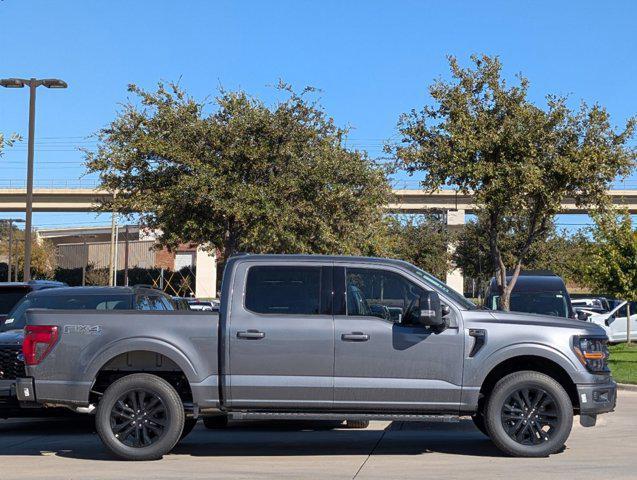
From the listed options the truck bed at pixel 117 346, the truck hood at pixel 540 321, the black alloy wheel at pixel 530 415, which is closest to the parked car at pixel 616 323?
the truck hood at pixel 540 321

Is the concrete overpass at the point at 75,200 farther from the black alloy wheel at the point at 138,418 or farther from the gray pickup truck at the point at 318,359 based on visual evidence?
the black alloy wheel at the point at 138,418

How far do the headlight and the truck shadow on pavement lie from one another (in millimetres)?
1410

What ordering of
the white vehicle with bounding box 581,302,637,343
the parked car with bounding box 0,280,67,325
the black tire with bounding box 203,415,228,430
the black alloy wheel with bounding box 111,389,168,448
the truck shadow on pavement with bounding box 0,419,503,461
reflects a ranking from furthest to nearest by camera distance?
the white vehicle with bounding box 581,302,637,343
the parked car with bounding box 0,280,67,325
the black tire with bounding box 203,415,228,430
the truck shadow on pavement with bounding box 0,419,503,461
the black alloy wheel with bounding box 111,389,168,448

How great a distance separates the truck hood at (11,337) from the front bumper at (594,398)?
271 inches

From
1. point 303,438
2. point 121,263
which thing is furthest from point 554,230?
point 121,263

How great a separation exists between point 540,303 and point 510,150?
4833mm

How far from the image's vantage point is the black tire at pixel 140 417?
9664 mm

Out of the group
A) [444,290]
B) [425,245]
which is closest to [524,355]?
[444,290]

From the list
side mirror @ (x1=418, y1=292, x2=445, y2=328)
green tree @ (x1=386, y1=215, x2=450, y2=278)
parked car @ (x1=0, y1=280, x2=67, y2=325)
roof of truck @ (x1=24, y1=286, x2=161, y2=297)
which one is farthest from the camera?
green tree @ (x1=386, y1=215, x2=450, y2=278)

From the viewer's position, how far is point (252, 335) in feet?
31.2

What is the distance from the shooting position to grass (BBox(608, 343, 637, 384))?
64.3 ft

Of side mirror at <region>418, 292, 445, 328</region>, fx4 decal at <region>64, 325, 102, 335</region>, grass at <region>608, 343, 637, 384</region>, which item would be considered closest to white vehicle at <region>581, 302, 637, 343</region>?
grass at <region>608, 343, 637, 384</region>

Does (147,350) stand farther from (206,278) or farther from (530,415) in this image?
(206,278)

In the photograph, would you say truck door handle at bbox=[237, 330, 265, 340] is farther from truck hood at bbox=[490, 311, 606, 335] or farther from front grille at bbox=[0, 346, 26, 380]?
front grille at bbox=[0, 346, 26, 380]
